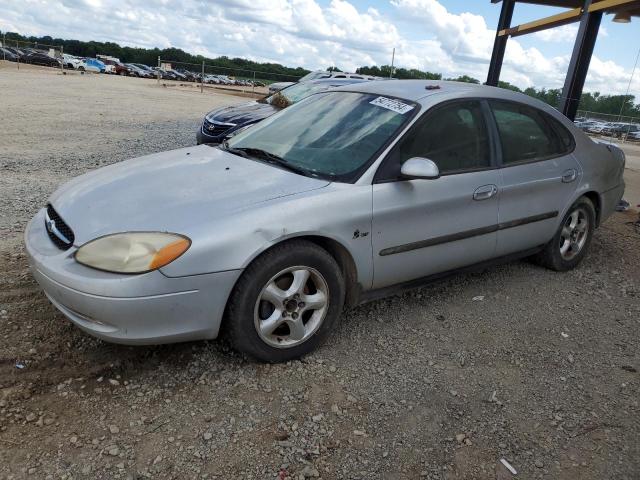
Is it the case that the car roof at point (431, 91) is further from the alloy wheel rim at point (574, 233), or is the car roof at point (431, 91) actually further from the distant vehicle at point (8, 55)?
the distant vehicle at point (8, 55)

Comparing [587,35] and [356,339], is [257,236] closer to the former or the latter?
[356,339]

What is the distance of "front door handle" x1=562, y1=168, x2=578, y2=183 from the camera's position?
4.34m

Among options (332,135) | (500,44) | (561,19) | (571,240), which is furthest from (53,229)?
(500,44)

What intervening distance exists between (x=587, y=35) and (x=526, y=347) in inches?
301

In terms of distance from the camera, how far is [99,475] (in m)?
2.15

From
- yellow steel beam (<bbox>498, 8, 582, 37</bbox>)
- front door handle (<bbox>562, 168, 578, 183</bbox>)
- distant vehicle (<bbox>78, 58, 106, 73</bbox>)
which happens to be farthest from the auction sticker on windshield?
distant vehicle (<bbox>78, 58, 106, 73</bbox>)

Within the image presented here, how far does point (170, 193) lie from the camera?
2.97 metres

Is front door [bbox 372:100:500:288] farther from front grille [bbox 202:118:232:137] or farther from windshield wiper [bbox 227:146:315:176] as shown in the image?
front grille [bbox 202:118:232:137]

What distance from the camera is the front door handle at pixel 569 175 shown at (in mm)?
4337

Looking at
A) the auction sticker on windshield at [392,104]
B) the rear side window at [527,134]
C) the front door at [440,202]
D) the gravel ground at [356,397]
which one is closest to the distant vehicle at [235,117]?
the rear side window at [527,134]

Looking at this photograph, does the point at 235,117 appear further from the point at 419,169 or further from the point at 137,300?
the point at 137,300

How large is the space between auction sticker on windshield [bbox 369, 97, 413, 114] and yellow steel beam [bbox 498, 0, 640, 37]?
21.0 ft

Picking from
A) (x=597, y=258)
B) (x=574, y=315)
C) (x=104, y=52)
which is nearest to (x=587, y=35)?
(x=597, y=258)

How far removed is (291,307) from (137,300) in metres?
0.83
